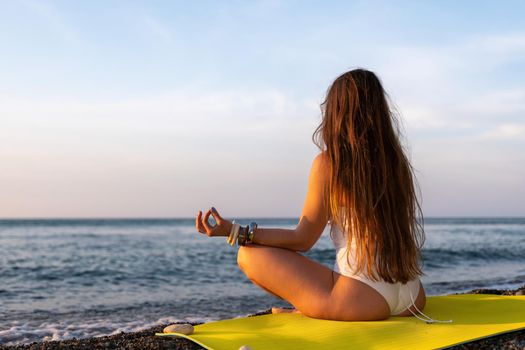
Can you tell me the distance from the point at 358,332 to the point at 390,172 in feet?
3.11

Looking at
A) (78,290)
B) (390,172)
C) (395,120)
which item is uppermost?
(395,120)

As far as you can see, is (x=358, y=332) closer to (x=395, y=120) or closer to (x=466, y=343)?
(x=466, y=343)

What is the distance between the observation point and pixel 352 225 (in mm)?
3289

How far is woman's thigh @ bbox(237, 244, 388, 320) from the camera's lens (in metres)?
3.39

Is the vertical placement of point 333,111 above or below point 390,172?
above

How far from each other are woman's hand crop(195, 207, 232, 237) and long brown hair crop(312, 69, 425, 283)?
24.5 inches

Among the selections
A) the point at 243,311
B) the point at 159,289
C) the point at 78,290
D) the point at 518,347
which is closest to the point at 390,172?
the point at 518,347

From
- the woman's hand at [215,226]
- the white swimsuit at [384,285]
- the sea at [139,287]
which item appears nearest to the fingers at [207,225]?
the woman's hand at [215,226]

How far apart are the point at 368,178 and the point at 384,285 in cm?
68

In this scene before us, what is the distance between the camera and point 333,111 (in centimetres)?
333

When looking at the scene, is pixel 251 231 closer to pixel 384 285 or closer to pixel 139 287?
pixel 384 285

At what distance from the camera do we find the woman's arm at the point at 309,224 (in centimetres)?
330

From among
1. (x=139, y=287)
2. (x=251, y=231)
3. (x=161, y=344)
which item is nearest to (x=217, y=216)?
(x=251, y=231)

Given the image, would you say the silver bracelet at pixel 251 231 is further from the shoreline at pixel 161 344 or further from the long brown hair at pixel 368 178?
the shoreline at pixel 161 344
